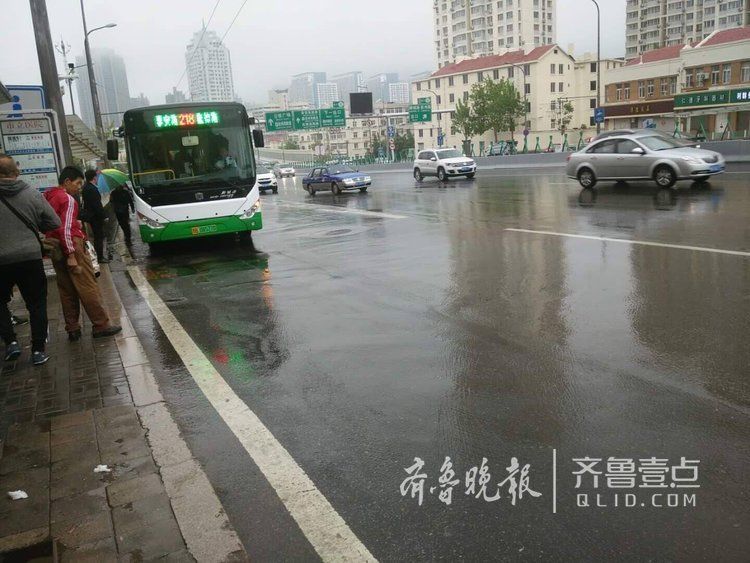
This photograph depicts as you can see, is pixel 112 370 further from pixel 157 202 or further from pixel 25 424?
pixel 157 202

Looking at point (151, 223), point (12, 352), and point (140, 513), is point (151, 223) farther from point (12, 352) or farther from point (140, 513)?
point (140, 513)

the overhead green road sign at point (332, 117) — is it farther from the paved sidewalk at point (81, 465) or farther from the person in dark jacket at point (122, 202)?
the paved sidewalk at point (81, 465)

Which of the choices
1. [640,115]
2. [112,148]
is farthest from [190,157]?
[640,115]

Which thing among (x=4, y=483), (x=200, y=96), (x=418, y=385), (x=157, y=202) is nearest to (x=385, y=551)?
(x=418, y=385)

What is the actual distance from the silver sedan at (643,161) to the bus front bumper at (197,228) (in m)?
12.1

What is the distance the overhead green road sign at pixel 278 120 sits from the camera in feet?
201

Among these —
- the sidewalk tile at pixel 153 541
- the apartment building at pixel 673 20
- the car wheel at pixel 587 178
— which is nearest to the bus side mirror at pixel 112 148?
the sidewalk tile at pixel 153 541

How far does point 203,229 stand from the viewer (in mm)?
13305

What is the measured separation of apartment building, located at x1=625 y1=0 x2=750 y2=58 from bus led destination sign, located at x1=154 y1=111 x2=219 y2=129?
133264mm

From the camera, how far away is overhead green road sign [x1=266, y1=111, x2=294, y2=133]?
6116cm

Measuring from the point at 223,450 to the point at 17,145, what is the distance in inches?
395

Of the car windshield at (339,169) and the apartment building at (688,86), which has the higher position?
the apartment building at (688,86)

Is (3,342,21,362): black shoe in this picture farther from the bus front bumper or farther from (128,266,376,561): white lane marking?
the bus front bumper

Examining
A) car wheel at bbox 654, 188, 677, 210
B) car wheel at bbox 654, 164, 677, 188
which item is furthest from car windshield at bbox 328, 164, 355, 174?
car wheel at bbox 654, 188, 677, 210
